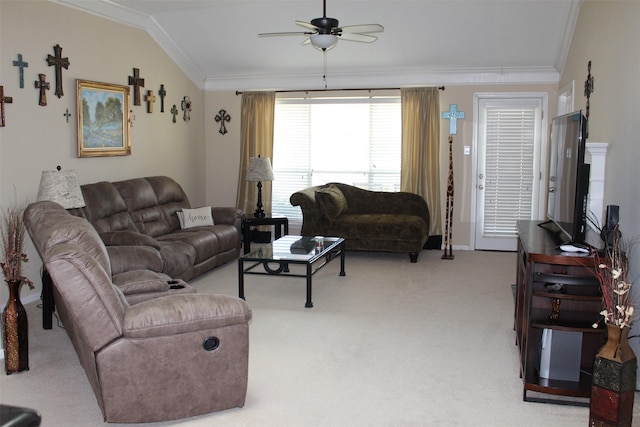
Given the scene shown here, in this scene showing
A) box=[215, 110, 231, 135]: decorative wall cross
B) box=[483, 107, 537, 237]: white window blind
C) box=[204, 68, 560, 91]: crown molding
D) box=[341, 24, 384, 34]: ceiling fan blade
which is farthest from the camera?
box=[215, 110, 231, 135]: decorative wall cross

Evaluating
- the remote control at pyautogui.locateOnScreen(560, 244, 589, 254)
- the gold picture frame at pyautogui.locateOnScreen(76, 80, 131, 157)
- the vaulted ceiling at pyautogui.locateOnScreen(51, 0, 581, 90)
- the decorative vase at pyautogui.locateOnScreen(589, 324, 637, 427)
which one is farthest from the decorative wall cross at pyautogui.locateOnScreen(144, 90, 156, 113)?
the decorative vase at pyautogui.locateOnScreen(589, 324, 637, 427)

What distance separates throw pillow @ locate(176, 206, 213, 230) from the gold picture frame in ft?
2.88

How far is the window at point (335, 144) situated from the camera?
7984 mm

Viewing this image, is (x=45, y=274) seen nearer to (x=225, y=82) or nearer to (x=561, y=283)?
(x=561, y=283)

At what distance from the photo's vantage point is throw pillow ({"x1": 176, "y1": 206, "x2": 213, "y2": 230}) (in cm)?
675

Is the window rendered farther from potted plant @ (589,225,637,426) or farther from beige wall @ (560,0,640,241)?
potted plant @ (589,225,637,426)

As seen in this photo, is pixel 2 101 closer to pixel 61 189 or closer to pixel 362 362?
pixel 61 189

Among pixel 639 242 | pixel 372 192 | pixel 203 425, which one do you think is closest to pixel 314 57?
pixel 372 192

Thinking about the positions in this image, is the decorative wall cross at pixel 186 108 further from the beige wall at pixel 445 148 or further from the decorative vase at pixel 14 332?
the decorative vase at pixel 14 332

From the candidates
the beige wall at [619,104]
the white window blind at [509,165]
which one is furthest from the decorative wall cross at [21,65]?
the white window blind at [509,165]

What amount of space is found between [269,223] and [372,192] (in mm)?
1410

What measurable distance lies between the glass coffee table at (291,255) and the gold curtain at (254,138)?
195 cm

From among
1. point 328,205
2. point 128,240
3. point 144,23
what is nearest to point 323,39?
point 128,240

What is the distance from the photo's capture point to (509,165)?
7.68m
